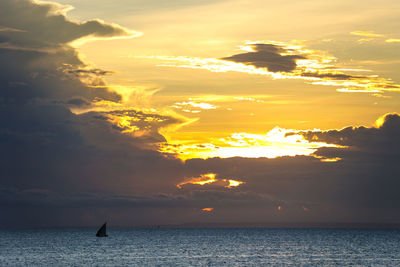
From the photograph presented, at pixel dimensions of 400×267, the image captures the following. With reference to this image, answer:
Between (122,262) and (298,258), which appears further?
(298,258)

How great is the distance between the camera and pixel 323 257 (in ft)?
585

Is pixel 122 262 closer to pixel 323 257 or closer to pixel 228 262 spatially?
pixel 228 262

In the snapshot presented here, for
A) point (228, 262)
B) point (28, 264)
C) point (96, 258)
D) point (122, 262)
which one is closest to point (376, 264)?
point (228, 262)

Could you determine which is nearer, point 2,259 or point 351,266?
point 351,266

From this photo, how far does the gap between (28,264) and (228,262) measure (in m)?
51.9

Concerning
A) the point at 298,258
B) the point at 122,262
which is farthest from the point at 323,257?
the point at 122,262

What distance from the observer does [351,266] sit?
15075cm

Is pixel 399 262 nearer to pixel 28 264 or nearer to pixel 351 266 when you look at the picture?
pixel 351 266

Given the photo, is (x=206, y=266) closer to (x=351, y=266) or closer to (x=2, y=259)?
(x=351, y=266)

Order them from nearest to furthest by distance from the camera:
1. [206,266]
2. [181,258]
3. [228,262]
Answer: [206,266] → [228,262] → [181,258]

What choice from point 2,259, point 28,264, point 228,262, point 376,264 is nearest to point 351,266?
point 376,264

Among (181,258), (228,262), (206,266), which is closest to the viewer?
(206,266)

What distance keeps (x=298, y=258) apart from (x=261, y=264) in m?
23.6

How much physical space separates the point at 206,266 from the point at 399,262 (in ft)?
177
